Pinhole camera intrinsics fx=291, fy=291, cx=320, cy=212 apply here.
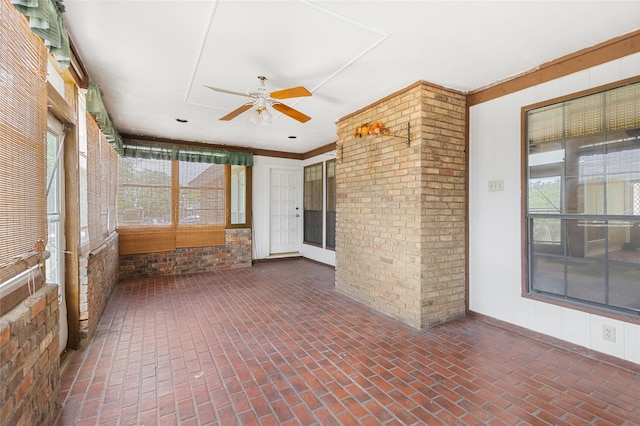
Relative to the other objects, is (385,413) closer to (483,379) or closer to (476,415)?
(476,415)

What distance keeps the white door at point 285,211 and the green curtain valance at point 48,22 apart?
5.20 metres

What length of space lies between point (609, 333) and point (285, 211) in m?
5.90

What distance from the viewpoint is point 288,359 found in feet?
8.39

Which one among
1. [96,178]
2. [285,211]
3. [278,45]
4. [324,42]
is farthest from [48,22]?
[285,211]

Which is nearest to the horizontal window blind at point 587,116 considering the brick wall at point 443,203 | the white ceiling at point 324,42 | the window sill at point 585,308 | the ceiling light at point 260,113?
the white ceiling at point 324,42

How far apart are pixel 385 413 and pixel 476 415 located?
58cm

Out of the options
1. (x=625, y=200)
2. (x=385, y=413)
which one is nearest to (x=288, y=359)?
(x=385, y=413)

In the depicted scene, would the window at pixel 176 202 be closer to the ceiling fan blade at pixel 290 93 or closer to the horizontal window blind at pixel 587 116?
the ceiling fan blade at pixel 290 93

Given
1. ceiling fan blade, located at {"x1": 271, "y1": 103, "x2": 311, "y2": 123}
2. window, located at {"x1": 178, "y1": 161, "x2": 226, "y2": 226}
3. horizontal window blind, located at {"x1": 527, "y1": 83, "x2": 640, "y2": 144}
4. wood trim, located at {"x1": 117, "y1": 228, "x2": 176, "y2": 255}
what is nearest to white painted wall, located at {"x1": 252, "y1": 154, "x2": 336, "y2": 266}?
window, located at {"x1": 178, "y1": 161, "x2": 226, "y2": 226}

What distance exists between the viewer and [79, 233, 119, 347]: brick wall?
2754 mm

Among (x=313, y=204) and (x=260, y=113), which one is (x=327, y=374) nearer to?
(x=260, y=113)

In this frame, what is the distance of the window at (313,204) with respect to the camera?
6.76 m

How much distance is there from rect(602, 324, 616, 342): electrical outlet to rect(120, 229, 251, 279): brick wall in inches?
221

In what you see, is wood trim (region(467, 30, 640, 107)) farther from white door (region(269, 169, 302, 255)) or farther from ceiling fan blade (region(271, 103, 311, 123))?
white door (region(269, 169, 302, 255))
